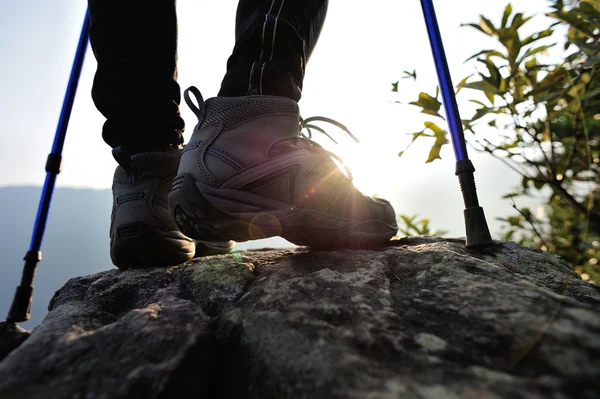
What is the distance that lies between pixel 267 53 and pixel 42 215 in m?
1.77

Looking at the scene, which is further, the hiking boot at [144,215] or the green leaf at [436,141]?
the green leaf at [436,141]

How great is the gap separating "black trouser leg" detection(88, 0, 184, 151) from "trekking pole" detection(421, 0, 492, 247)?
132cm

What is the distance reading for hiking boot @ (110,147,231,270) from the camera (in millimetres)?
1377

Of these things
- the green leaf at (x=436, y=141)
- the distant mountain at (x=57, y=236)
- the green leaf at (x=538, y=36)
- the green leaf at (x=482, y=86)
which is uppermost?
the green leaf at (x=538, y=36)

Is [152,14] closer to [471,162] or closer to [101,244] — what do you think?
[471,162]

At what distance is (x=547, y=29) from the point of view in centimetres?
163

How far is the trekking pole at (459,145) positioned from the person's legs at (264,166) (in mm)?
391

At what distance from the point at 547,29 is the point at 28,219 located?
437 ft

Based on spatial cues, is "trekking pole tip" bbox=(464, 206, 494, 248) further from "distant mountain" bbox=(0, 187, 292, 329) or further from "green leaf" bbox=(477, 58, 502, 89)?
"distant mountain" bbox=(0, 187, 292, 329)

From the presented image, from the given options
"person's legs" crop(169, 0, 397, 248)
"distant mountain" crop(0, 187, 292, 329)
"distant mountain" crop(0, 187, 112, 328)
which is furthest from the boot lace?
"distant mountain" crop(0, 187, 112, 328)

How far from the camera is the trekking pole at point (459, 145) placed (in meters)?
1.28

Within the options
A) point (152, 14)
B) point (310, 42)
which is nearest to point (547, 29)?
point (310, 42)

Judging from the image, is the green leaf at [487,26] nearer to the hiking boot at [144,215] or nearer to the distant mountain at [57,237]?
the hiking boot at [144,215]

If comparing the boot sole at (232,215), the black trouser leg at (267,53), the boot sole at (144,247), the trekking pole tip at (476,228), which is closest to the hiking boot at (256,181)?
the boot sole at (232,215)
